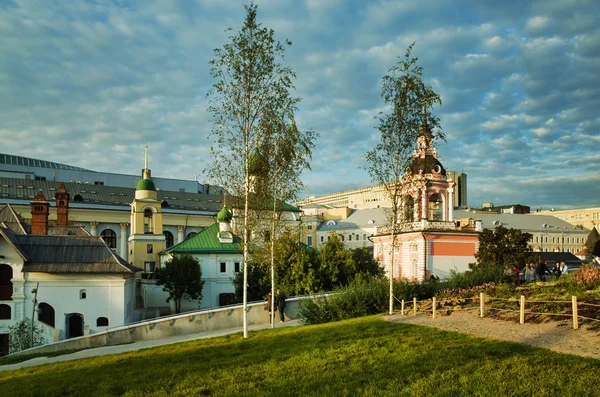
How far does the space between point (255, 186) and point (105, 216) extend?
5112 cm

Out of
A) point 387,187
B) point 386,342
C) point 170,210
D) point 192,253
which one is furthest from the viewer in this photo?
point 170,210

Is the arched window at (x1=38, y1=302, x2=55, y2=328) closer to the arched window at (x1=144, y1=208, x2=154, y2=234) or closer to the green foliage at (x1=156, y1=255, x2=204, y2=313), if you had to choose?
the green foliage at (x1=156, y1=255, x2=204, y2=313)

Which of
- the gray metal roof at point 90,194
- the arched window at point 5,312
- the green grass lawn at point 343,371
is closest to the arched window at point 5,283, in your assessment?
the arched window at point 5,312

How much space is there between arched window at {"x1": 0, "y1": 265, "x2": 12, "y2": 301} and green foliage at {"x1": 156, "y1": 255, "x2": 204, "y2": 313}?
13.8 m

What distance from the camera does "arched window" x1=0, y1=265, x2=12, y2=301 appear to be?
119ft

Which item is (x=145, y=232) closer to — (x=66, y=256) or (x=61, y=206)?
(x=61, y=206)

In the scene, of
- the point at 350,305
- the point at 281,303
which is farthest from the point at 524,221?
the point at 350,305

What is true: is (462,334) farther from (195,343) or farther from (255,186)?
(255,186)

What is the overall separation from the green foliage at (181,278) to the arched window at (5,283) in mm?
13759

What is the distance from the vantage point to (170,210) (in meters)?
76.1

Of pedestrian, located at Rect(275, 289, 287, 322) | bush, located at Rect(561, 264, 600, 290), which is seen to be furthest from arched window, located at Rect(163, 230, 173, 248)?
bush, located at Rect(561, 264, 600, 290)

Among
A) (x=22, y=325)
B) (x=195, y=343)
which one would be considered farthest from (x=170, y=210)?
(x=195, y=343)

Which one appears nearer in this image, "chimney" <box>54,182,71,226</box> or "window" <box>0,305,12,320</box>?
"window" <box>0,305,12,320</box>

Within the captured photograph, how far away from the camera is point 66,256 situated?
125 ft
